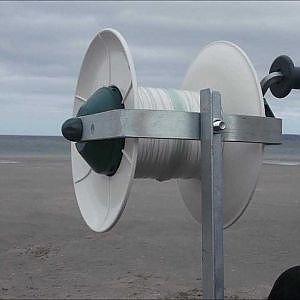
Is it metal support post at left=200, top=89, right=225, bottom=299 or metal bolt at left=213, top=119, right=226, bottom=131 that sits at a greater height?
metal bolt at left=213, top=119, right=226, bottom=131

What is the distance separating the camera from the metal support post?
8.57 feet

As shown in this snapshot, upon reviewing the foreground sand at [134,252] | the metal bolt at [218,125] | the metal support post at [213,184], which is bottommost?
the foreground sand at [134,252]

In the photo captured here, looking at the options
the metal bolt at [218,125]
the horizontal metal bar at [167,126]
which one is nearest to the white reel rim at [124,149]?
the horizontal metal bar at [167,126]

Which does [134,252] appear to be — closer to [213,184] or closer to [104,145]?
[104,145]

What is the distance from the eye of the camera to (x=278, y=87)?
334 centimetres

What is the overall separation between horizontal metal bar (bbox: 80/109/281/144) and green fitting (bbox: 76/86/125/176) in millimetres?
75

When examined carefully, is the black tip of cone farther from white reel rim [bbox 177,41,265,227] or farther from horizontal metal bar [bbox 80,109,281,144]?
white reel rim [bbox 177,41,265,227]

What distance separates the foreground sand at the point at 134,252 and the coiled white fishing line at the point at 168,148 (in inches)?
122

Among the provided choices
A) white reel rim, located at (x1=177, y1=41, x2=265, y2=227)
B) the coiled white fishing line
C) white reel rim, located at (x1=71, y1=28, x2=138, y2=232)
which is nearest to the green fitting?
white reel rim, located at (x1=71, y1=28, x2=138, y2=232)

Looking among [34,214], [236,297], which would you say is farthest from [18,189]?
[236,297]

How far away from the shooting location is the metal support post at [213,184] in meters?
2.61

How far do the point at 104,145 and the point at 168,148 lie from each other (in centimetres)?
38

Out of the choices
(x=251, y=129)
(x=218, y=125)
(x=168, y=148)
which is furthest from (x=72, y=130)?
(x=251, y=129)

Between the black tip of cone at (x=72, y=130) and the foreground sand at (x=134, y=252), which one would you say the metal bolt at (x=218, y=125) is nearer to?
the black tip of cone at (x=72, y=130)
